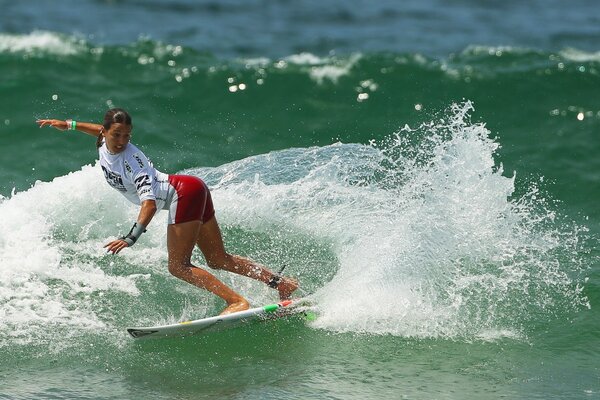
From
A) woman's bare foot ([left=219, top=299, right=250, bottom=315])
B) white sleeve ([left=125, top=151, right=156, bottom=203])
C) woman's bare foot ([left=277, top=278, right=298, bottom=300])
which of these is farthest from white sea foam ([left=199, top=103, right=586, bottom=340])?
white sleeve ([left=125, top=151, right=156, bottom=203])

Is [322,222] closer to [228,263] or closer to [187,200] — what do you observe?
[228,263]

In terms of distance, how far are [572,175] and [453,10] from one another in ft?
40.6

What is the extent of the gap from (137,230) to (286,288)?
66.1 inches

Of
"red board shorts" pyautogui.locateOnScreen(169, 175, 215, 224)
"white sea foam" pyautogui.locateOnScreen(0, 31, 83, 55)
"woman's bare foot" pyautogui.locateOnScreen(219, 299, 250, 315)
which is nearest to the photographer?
"red board shorts" pyautogui.locateOnScreen(169, 175, 215, 224)

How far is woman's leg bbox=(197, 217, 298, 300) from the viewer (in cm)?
889

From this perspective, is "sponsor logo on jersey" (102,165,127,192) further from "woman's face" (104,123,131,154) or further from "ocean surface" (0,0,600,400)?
"ocean surface" (0,0,600,400)

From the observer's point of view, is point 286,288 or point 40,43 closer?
point 286,288

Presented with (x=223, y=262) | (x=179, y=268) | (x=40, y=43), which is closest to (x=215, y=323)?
(x=179, y=268)

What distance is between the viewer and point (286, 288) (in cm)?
902

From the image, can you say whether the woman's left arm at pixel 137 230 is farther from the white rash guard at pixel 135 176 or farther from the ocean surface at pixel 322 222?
the ocean surface at pixel 322 222

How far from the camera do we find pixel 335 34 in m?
22.3

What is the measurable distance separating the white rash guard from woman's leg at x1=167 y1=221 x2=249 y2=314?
0.27m

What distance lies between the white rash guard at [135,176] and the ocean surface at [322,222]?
3.98ft

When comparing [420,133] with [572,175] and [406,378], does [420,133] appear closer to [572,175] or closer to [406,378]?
[572,175]
